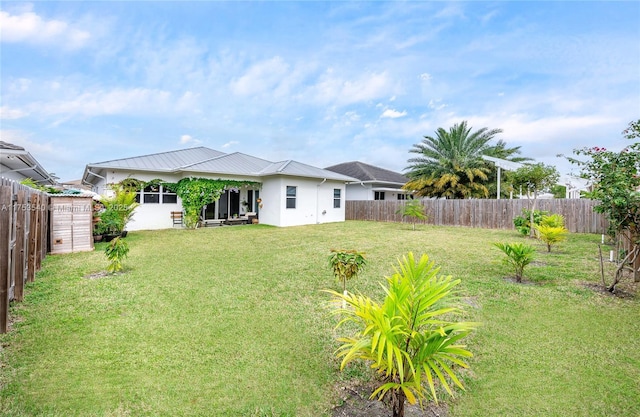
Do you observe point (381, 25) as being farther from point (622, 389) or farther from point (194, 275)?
point (622, 389)

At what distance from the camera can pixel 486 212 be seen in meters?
16.8

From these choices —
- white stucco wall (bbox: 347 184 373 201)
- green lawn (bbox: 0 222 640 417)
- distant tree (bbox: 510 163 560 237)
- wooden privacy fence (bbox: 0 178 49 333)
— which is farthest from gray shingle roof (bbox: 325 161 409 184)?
wooden privacy fence (bbox: 0 178 49 333)

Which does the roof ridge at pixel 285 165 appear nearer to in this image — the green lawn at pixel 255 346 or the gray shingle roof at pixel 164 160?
the gray shingle roof at pixel 164 160

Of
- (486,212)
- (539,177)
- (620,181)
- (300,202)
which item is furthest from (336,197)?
(620,181)

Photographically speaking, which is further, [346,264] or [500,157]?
[500,157]

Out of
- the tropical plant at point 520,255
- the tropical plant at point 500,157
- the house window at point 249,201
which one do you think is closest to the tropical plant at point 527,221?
the tropical plant at point 520,255

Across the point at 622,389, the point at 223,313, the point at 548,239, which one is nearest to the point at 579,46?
the point at 548,239

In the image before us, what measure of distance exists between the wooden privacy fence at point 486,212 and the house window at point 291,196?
22.1 feet

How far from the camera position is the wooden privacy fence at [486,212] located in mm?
13906

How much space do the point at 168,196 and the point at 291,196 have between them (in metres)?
6.46

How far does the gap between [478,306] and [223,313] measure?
398 centimetres

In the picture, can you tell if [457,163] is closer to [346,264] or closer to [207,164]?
[207,164]

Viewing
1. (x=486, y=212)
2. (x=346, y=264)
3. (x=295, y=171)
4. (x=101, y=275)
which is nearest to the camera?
(x=346, y=264)

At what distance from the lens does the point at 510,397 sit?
2693mm
